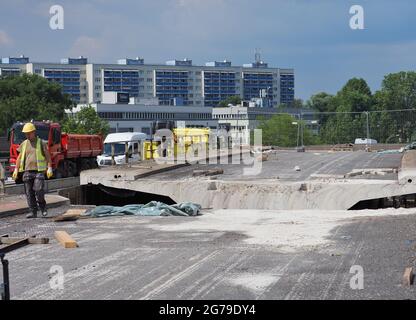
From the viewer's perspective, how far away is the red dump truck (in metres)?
29.1

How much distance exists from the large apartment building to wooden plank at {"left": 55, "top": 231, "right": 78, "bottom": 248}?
12760cm

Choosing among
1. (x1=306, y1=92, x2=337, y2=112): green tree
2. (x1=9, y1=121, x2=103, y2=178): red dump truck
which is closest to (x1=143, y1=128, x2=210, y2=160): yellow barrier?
(x1=9, y1=121, x2=103, y2=178): red dump truck

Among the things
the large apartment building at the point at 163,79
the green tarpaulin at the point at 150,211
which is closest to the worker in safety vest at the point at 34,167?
the green tarpaulin at the point at 150,211

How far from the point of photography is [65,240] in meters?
10.3

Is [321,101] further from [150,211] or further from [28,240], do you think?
[28,240]

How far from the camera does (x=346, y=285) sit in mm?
7445

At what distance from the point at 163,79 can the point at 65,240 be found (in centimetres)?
16400

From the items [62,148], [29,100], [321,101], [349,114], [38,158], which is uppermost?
[321,101]

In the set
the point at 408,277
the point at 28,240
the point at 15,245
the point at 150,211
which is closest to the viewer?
the point at 408,277

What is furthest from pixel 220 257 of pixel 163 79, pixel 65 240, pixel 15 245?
pixel 163 79

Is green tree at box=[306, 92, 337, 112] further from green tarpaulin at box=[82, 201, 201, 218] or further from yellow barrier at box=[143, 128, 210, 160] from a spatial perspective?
green tarpaulin at box=[82, 201, 201, 218]

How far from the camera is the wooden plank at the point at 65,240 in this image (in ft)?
33.2

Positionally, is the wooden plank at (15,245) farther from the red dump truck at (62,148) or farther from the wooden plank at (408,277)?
the red dump truck at (62,148)

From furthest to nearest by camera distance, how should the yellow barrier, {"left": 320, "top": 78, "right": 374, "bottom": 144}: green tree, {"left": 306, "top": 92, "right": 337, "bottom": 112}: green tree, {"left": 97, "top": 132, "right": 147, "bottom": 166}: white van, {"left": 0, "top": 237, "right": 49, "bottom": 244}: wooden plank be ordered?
1. {"left": 306, "top": 92, "right": 337, "bottom": 112}: green tree
2. {"left": 320, "top": 78, "right": 374, "bottom": 144}: green tree
3. {"left": 97, "top": 132, "right": 147, "bottom": 166}: white van
4. the yellow barrier
5. {"left": 0, "top": 237, "right": 49, "bottom": 244}: wooden plank
